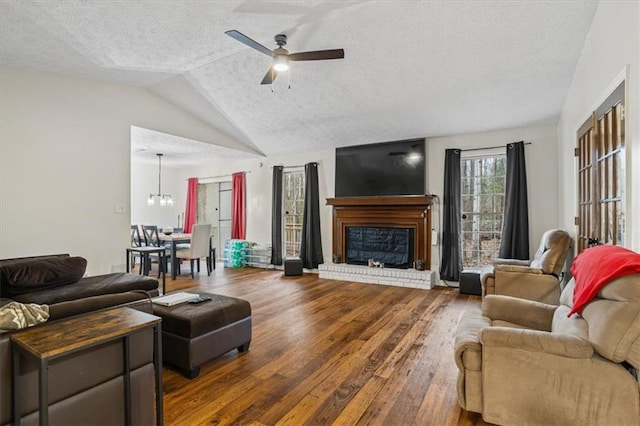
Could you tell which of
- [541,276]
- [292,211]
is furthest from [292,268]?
[541,276]

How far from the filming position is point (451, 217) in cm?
538

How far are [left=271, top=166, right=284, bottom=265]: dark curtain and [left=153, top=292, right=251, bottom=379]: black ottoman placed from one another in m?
4.31

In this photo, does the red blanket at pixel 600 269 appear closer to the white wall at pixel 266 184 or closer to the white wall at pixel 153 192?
the white wall at pixel 266 184

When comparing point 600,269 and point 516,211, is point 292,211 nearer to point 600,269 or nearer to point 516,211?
point 516,211

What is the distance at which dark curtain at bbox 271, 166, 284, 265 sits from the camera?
7203 millimetres

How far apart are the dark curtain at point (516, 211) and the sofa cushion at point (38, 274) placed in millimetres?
5617

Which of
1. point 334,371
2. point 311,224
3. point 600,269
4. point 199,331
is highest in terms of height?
point 311,224

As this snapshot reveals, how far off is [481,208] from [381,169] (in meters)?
1.82

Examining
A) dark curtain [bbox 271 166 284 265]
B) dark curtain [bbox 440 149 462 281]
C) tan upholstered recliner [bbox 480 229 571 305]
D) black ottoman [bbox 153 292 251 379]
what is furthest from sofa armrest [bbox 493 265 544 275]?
dark curtain [bbox 271 166 284 265]

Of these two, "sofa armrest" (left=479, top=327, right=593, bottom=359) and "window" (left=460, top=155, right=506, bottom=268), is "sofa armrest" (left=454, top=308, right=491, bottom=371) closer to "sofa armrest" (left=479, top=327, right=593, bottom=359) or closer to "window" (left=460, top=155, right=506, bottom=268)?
"sofa armrest" (left=479, top=327, right=593, bottom=359)

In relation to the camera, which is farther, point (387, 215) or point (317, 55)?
point (387, 215)

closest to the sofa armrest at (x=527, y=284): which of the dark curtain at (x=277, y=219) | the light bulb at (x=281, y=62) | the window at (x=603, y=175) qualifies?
the window at (x=603, y=175)

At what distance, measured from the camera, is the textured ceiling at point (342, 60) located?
3.04 m

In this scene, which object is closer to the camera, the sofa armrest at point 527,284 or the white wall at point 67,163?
the sofa armrest at point 527,284
